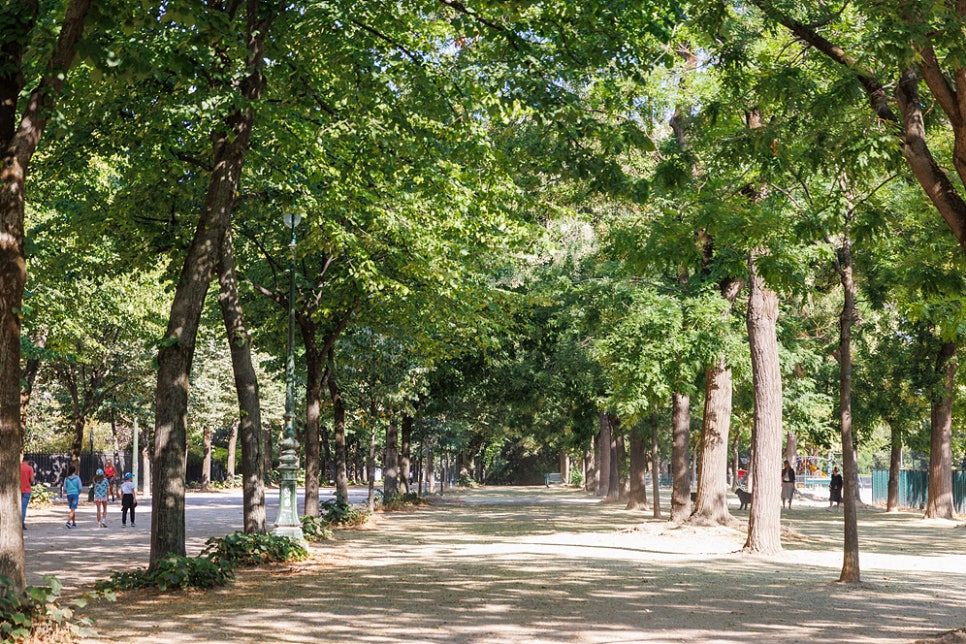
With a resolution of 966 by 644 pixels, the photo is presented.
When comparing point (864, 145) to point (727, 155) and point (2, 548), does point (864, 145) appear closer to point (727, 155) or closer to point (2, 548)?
point (727, 155)

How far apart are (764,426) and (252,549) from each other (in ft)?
31.7

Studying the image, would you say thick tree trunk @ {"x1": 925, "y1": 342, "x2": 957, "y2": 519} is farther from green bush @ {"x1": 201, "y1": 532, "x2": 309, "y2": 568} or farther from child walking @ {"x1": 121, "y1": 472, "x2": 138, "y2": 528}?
child walking @ {"x1": 121, "y1": 472, "x2": 138, "y2": 528}

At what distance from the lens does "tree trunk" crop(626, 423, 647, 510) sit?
3950 centimetres

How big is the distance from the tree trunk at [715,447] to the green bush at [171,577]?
13445 mm

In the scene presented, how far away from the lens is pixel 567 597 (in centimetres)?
1345

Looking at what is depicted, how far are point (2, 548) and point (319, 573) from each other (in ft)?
25.8

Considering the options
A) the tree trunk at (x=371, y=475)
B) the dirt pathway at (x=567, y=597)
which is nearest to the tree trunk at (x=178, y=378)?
the dirt pathway at (x=567, y=597)

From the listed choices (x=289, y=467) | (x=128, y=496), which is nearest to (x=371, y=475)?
(x=128, y=496)

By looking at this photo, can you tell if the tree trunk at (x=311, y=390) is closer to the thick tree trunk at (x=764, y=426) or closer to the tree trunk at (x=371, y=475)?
the tree trunk at (x=371, y=475)

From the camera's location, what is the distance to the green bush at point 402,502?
4056 centimetres

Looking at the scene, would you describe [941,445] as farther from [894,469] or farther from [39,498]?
[39,498]

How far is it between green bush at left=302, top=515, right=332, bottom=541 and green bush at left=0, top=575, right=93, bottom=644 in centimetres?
1381

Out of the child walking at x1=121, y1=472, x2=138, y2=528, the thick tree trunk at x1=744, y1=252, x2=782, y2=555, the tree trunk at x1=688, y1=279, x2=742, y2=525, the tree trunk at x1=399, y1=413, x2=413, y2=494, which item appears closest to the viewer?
the thick tree trunk at x1=744, y1=252, x2=782, y2=555

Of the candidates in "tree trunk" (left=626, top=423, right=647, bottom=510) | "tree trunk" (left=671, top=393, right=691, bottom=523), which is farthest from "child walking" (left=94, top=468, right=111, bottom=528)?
"tree trunk" (left=626, top=423, right=647, bottom=510)
